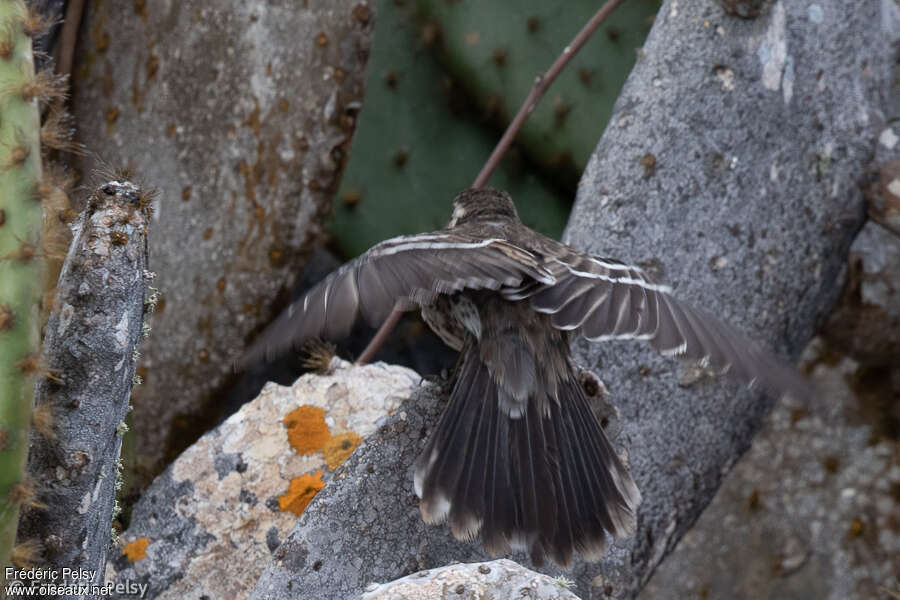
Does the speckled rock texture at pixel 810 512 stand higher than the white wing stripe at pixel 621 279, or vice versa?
the white wing stripe at pixel 621 279

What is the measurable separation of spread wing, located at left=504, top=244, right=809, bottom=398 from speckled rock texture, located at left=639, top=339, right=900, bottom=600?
197 cm

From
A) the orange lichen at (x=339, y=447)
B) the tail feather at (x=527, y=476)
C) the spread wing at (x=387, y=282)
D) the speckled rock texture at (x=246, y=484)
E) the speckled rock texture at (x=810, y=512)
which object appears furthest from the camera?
the speckled rock texture at (x=810, y=512)

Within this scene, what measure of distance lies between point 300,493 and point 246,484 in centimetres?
13

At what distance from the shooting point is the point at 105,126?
294cm

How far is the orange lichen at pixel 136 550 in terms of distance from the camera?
2215 millimetres

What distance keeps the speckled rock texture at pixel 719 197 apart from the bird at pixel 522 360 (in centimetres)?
40

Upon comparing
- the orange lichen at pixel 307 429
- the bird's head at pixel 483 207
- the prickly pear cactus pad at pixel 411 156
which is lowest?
the orange lichen at pixel 307 429

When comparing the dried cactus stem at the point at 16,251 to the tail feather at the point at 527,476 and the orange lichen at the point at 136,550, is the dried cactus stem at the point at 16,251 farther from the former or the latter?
the orange lichen at the point at 136,550

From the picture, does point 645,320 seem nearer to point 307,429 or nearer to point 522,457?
point 522,457

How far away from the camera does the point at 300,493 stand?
90.1 inches

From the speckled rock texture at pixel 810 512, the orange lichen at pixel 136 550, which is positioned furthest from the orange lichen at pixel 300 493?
the speckled rock texture at pixel 810 512

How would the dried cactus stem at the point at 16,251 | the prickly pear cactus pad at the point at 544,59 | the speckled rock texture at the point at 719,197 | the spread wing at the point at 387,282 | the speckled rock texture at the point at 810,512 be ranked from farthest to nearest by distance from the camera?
1. the speckled rock texture at the point at 810,512
2. the prickly pear cactus pad at the point at 544,59
3. the speckled rock texture at the point at 719,197
4. the spread wing at the point at 387,282
5. the dried cactus stem at the point at 16,251

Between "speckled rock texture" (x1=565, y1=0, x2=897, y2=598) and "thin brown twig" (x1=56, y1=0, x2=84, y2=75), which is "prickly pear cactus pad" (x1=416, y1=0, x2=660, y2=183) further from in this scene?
"thin brown twig" (x1=56, y1=0, x2=84, y2=75)

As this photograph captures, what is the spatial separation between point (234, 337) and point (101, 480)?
140cm
